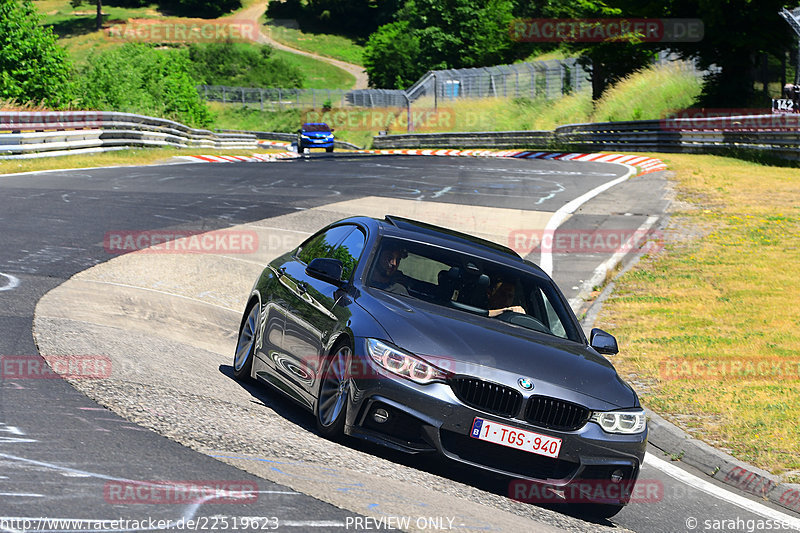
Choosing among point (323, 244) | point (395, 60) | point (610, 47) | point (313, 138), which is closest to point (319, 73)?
point (395, 60)

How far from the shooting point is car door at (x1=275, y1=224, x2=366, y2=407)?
6.97 meters

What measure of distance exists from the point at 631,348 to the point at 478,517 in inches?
253

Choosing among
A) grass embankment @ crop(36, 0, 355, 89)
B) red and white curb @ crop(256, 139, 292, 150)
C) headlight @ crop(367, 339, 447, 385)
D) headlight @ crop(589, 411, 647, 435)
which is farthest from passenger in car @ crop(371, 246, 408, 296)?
grass embankment @ crop(36, 0, 355, 89)

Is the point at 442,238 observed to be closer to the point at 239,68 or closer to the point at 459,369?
the point at 459,369

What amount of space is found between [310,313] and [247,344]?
50.0 inches

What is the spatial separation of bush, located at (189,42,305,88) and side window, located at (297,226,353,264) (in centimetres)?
10262

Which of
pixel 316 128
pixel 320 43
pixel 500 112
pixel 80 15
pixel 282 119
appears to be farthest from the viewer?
pixel 80 15

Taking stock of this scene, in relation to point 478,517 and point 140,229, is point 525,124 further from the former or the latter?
point 478,517

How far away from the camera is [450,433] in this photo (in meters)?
5.98

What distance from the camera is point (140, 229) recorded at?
15539 millimetres

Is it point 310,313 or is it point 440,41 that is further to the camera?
point 440,41

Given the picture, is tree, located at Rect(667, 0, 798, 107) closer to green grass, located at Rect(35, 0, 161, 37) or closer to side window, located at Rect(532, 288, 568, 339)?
side window, located at Rect(532, 288, 568, 339)

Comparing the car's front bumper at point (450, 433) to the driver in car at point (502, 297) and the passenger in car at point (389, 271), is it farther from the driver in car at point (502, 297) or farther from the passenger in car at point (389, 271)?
the driver in car at point (502, 297)

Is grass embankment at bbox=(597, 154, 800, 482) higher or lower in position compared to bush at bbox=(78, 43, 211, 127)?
lower
